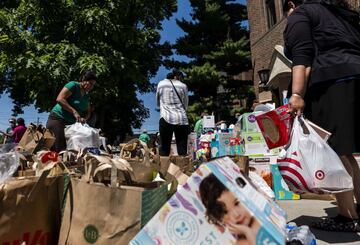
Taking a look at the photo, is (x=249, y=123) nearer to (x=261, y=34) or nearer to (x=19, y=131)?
(x=19, y=131)

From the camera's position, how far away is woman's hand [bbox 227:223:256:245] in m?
1.19

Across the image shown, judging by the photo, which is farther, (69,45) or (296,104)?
(69,45)

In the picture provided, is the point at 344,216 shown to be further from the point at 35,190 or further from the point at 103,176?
the point at 35,190

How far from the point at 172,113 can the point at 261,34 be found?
10.2 meters

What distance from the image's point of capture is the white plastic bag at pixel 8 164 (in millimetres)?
1831

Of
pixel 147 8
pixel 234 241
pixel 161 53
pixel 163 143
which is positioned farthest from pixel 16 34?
pixel 234 241

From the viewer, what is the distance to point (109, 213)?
5.15 ft

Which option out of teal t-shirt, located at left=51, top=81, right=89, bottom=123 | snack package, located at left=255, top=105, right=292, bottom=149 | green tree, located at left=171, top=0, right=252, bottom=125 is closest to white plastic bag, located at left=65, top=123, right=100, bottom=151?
teal t-shirt, located at left=51, top=81, right=89, bottom=123

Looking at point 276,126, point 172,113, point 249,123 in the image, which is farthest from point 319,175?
point 249,123

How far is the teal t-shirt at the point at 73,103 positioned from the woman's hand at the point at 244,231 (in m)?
3.12

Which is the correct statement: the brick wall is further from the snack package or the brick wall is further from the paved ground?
the snack package

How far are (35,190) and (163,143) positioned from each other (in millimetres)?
2764

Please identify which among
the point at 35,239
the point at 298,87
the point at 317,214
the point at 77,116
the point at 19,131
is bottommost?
the point at 317,214

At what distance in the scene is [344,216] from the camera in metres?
2.28
